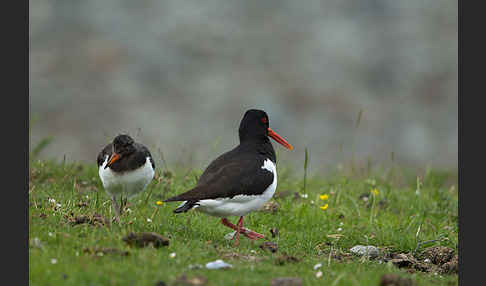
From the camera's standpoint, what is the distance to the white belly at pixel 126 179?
7.58 metres

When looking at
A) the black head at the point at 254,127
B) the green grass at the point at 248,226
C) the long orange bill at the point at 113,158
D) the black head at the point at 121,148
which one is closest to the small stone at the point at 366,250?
the green grass at the point at 248,226

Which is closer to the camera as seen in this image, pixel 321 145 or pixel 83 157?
pixel 83 157

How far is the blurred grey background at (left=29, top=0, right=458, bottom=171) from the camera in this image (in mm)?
18984

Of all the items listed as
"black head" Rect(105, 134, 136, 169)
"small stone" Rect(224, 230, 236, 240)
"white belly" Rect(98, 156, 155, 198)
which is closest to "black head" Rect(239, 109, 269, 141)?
"small stone" Rect(224, 230, 236, 240)

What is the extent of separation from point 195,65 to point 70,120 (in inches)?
196

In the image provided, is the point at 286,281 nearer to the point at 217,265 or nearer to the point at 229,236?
the point at 217,265

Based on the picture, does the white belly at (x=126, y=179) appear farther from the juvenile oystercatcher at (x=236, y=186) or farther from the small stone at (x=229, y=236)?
the small stone at (x=229, y=236)

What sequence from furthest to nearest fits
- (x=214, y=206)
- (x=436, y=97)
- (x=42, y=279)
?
(x=436, y=97), (x=214, y=206), (x=42, y=279)

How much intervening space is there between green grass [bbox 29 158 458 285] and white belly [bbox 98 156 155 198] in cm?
19

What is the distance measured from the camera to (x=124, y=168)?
7.56 meters

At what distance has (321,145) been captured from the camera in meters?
19.3

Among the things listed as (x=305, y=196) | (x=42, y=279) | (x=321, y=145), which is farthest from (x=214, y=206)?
(x=321, y=145)

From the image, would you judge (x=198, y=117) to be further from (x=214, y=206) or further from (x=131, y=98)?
(x=214, y=206)

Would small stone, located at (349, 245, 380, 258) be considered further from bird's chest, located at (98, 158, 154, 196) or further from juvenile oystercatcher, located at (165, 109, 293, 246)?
bird's chest, located at (98, 158, 154, 196)
